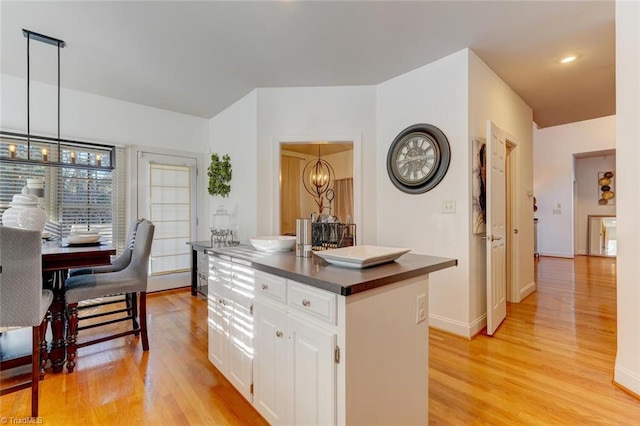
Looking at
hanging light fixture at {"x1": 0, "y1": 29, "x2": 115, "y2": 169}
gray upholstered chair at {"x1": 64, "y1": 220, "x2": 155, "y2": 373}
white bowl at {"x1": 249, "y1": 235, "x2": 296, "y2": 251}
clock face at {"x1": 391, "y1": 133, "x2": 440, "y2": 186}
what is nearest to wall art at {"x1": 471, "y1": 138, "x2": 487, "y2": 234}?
clock face at {"x1": 391, "y1": 133, "x2": 440, "y2": 186}

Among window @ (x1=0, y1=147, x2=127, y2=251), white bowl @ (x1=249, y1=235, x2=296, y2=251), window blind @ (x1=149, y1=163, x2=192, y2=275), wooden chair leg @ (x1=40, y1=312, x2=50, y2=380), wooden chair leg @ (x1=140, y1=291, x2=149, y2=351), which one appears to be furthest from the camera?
window blind @ (x1=149, y1=163, x2=192, y2=275)

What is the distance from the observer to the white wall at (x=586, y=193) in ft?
23.4

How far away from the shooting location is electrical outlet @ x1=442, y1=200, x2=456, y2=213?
2.91 m

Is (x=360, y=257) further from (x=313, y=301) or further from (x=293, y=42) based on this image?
(x=293, y=42)

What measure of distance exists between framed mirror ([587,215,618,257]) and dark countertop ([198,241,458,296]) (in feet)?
26.0

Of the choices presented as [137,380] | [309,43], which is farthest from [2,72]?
[137,380]

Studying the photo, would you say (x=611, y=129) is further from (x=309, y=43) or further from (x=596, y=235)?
(x=309, y=43)

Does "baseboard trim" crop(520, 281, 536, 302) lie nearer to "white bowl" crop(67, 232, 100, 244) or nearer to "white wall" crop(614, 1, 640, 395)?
"white wall" crop(614, 1, 640, 395)

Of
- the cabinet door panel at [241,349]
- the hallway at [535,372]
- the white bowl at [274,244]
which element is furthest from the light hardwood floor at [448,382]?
the white bowl at [274,244]

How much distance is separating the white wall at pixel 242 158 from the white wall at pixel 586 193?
8.02 meters

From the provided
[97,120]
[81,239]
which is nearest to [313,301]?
[81,239]

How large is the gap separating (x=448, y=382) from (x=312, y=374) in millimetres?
1295

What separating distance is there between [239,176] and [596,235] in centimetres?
834

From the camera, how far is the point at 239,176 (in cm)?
414
